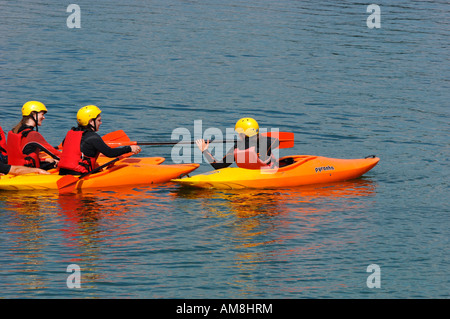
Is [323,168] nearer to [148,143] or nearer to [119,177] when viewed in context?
[148,143]

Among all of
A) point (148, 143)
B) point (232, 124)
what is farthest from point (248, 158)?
point (232, 124)

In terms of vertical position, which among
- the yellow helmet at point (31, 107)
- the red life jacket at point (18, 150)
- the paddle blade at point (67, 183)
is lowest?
the paddle blade at point (67, 183)

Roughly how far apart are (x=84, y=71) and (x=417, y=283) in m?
19.9

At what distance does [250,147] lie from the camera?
16.7 metres

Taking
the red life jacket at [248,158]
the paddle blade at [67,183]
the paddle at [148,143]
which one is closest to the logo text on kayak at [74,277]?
the paddle blade at [67,183]

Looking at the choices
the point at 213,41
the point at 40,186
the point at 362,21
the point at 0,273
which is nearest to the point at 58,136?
the point at 40,186

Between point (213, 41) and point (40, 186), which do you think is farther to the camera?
point (213, 41)

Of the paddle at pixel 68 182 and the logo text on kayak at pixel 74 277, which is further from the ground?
the paddle at pixel 68 182

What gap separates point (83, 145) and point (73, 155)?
291 millimetres

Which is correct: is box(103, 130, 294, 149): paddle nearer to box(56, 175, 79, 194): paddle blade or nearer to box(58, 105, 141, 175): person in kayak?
box(58, 105, 141, 175): person in kayak

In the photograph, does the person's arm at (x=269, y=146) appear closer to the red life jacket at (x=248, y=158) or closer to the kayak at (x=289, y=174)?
the red life jacket at (x=248, y=158)

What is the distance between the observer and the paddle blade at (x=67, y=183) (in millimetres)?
16125

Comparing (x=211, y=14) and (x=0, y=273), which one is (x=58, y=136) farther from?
(x=211, y=14)

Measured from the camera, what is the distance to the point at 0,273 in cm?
1235
